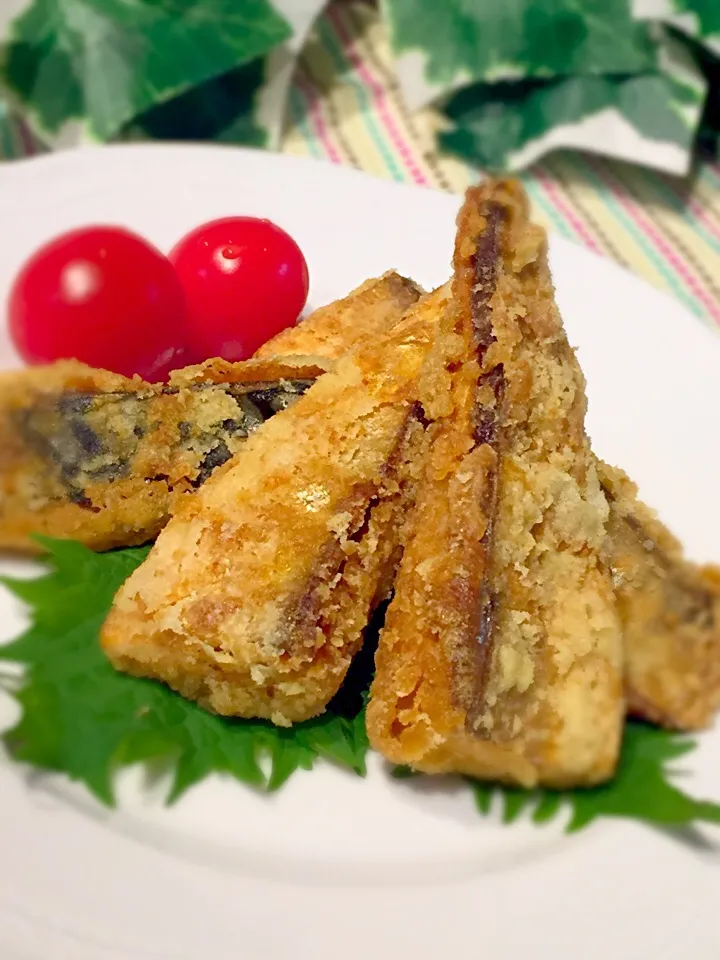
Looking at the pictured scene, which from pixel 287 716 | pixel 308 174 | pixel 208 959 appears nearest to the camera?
pixel 208 959

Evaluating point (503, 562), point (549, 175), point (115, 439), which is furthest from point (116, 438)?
point (549, 175)

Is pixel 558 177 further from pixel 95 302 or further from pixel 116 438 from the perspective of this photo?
pixel 116 438

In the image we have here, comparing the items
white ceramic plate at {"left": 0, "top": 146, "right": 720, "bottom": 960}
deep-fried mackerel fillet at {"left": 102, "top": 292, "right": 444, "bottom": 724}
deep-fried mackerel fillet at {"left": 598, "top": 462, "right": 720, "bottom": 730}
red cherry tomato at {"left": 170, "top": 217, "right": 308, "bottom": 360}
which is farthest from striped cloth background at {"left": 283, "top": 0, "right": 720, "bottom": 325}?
white ceramic plate at {"left": 0, "top": 146, "right": 720, "bottom": 960}

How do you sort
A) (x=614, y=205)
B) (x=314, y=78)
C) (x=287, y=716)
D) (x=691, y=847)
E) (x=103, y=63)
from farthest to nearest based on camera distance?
(x=314, y=78)
(x=614, y=205)
(x=103, y=63)
(x=287, y=716)
(x=691, y=847)

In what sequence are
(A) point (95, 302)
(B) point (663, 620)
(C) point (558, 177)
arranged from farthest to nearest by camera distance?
(C) point (558, 177)
(A) point (95, 302)
(B) point (663, 620)

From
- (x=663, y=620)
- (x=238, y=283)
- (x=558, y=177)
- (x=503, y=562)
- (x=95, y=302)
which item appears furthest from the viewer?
(x=558, y=177)

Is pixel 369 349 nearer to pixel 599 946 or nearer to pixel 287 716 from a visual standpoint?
pixel 287 716

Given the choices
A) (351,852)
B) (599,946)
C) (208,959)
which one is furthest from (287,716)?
(599,946)
